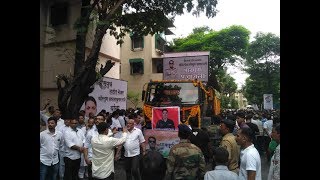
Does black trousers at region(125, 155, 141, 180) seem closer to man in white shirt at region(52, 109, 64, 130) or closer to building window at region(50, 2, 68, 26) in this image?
man in white shirt at region(52, 109, 64, 130)

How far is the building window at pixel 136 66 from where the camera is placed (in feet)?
93.7

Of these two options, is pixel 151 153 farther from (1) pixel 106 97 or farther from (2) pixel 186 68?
(2) pixel 186 68

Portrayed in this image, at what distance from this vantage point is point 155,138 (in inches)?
302

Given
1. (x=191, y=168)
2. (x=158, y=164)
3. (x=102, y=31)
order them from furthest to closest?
(x=102, y=31), (x=158, y=164), (x=191, y=168)

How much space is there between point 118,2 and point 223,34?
2400 centimetres

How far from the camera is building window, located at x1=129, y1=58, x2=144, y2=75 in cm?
2857

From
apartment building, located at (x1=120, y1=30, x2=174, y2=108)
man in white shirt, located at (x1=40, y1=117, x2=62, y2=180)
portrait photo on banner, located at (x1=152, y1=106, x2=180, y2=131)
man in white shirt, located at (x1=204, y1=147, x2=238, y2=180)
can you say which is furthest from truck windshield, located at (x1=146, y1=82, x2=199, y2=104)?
apartment building, located at (x1=120, y1=30, x2=174, y2=108)

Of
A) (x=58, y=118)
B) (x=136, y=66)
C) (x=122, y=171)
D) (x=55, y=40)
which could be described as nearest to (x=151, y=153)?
(x=58, y=118)

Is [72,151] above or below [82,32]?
below

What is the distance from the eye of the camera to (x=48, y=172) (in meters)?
Result: 6.77

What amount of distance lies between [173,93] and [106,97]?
2337mm

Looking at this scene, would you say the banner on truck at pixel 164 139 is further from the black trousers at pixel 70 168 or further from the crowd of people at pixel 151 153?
the black trousers at pixel 70 168
